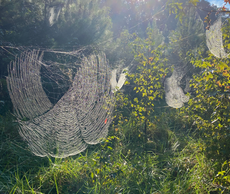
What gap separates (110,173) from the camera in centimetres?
258

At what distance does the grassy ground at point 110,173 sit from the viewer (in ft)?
7.65

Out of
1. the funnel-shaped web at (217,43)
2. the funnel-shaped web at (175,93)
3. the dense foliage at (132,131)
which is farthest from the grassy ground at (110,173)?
the funnel-shaped web at (175,93)

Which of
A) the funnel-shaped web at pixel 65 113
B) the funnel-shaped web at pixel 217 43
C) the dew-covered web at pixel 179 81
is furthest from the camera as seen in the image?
the dew-covered web at pixel 179 81

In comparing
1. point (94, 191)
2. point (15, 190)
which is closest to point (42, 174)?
point (15, 190)

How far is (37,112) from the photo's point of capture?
3854 millimetres

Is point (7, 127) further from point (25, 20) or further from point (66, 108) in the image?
point (25, 20)

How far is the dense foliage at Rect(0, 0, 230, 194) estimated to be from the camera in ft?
7.68

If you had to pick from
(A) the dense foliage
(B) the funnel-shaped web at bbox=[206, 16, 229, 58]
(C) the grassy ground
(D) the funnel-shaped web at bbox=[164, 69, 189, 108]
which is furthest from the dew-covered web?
(C) the grassy ground

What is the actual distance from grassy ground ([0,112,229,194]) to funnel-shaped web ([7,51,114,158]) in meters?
0.29

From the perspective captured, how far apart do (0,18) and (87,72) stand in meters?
3.24

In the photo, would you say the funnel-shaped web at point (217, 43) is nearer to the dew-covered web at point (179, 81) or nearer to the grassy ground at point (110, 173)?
the grassy ground at point (110, 173)

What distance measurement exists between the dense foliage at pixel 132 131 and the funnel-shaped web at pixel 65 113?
25cm

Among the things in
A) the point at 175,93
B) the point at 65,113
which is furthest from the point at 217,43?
the point at 65,113

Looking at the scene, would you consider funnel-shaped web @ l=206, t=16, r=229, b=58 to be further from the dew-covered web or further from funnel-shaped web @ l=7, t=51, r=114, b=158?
funnel-shaped web @ l=7, t=51, r=114, b=158
